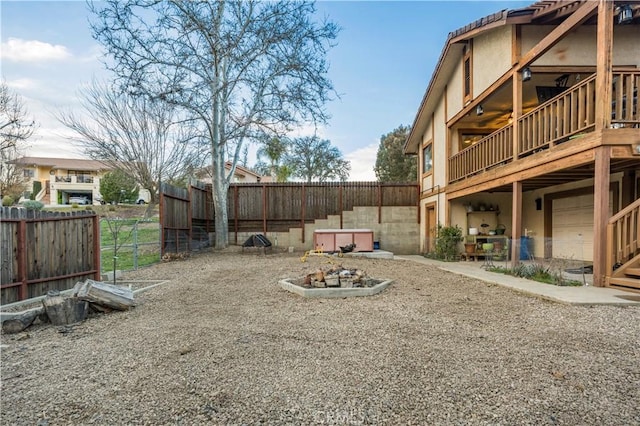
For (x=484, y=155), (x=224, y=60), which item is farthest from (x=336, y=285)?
(x=224, y=60)

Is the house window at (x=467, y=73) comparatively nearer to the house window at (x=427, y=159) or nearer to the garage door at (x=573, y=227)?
the house window at (x=427, y=159)

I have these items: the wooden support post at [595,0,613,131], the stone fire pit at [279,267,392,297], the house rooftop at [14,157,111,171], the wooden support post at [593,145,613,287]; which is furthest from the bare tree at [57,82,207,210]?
the house rooftop at [14,157,111,171]

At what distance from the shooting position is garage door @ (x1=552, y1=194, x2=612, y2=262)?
754 cm

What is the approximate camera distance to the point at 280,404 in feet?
7.19

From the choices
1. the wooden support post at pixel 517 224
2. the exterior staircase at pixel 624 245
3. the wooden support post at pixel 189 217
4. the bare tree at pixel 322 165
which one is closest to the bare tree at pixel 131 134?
the wooden support post at pixel 189 217

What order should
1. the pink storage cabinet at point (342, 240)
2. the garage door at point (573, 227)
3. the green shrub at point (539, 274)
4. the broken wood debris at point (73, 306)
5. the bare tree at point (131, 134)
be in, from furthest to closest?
the bare tree at point (131, 134), the pink storage cabinet at point (342, 240), the garage door at point (573, 227), the green shrub at point (539, 274), the broken wood debris at point (73, 306)

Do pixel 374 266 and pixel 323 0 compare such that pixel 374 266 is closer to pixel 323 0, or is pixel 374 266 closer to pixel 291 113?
pixel 291 113

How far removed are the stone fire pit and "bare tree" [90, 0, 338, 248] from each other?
7.53m

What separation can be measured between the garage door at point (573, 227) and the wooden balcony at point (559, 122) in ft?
7.44

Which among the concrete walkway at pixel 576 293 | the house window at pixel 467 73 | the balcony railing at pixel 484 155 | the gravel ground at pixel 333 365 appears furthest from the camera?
the house window at pixel 467 73

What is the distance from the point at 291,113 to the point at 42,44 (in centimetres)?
713

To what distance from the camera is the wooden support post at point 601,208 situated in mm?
4980

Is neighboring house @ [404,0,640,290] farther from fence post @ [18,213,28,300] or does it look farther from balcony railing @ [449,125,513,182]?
fence post @ [18,213,28,300]

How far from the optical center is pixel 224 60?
1162 cm
